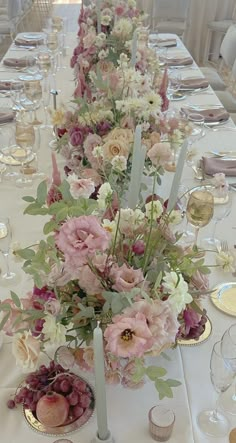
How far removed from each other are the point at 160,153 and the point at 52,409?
641mm

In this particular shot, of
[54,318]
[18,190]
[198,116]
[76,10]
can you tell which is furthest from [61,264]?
[76,10]

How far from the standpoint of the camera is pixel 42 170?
192 cm

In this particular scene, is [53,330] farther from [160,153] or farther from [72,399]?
[160,153]

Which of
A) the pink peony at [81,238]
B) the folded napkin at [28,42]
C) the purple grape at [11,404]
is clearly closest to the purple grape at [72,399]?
the purple grape at [11,404]

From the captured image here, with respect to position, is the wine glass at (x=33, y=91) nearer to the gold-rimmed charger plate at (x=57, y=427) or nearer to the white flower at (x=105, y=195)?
the white flower at (x=105, y=195)

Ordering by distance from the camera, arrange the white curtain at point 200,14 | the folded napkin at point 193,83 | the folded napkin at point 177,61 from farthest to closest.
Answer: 1. the white curtain at point 200,14
2. the folded napkin at point 177,61
3. the folded napkin at point 193,83

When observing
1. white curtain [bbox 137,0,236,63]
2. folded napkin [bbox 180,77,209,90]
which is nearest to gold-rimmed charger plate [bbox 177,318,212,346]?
folded napkin [bbox 180,77,209,90]

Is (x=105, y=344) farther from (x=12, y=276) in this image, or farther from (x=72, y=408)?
(x=12, y=276)

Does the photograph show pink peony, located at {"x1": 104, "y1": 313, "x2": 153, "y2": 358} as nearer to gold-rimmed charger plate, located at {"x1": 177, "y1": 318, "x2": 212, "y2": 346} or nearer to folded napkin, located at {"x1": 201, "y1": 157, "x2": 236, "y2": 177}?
gold-rimmed charger plate, located at {"x1": 177, "y1": 318, "x2": 212, "y2": 346}

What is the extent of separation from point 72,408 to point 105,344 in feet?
0.71

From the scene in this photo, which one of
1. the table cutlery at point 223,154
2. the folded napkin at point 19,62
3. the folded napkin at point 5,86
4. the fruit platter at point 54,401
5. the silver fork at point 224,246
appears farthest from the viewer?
the folded napkin at point 19,62

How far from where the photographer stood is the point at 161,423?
3.11 ft

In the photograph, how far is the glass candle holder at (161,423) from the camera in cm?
95

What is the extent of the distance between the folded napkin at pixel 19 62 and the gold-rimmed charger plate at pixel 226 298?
2.02m
